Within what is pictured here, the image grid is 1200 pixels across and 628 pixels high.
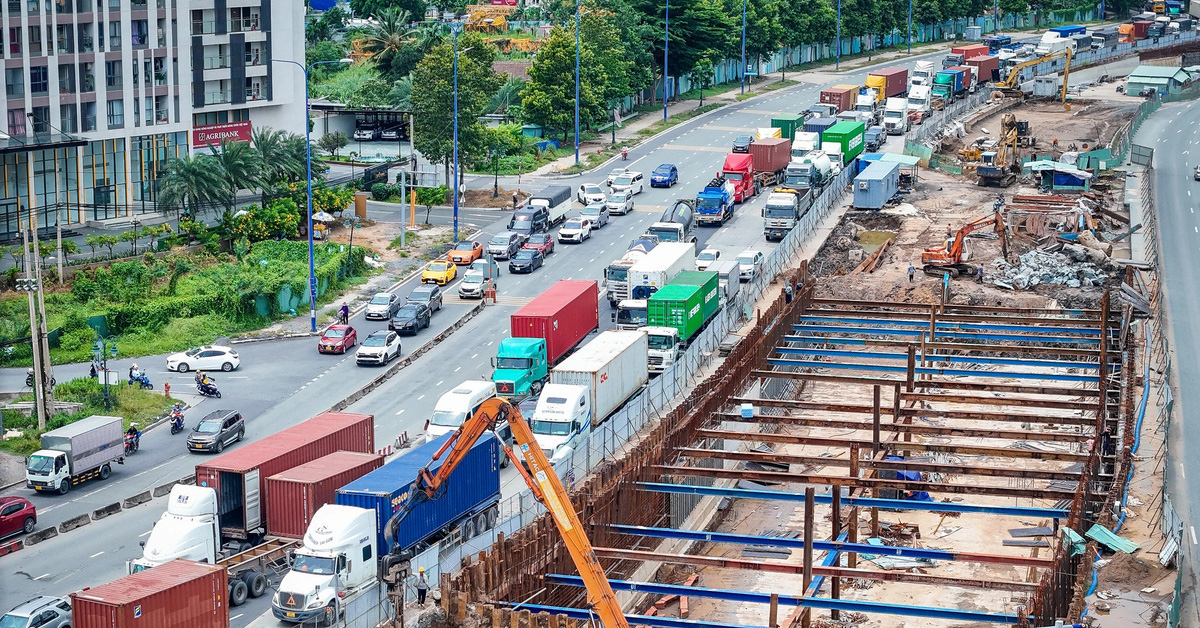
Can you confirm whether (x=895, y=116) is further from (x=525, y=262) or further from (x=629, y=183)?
(x=525, y=262)

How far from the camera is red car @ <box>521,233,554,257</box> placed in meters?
96.8

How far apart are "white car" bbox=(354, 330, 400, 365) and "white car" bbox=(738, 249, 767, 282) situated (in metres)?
23.3

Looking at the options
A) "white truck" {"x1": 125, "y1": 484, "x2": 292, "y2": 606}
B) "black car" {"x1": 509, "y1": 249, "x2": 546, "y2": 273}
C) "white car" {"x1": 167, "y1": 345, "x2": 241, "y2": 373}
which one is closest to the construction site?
"white truck" {"x1": 125, "y1": 484, "x2": 292, "y2": 606}

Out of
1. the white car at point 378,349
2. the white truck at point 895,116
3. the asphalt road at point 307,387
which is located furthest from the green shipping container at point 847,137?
the white car at point 378,349

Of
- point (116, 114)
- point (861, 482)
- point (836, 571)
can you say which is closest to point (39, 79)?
Answer: point (116, 114)

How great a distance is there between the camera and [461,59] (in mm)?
115938

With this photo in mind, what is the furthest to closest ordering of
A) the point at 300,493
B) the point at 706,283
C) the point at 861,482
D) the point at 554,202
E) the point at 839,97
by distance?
1. the point at 839,97
2. the point at 554,202
3. the point at 706,283
4. the point at 861,482
5. the point at 300,493

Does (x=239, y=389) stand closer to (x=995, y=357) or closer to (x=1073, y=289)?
(x=995, y=357)

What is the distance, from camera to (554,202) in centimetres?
10506

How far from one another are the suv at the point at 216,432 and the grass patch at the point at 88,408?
4.92 metres

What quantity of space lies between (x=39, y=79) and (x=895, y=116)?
7957cm

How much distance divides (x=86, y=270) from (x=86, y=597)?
48.6 meters

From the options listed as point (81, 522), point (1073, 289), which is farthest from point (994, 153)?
point (81, 522)

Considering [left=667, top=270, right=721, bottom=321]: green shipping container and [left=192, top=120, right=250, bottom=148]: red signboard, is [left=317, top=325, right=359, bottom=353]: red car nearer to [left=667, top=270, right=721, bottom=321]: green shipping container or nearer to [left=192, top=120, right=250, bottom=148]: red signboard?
[left=667, top=270, right=721, bottom=321]: green shipping container
